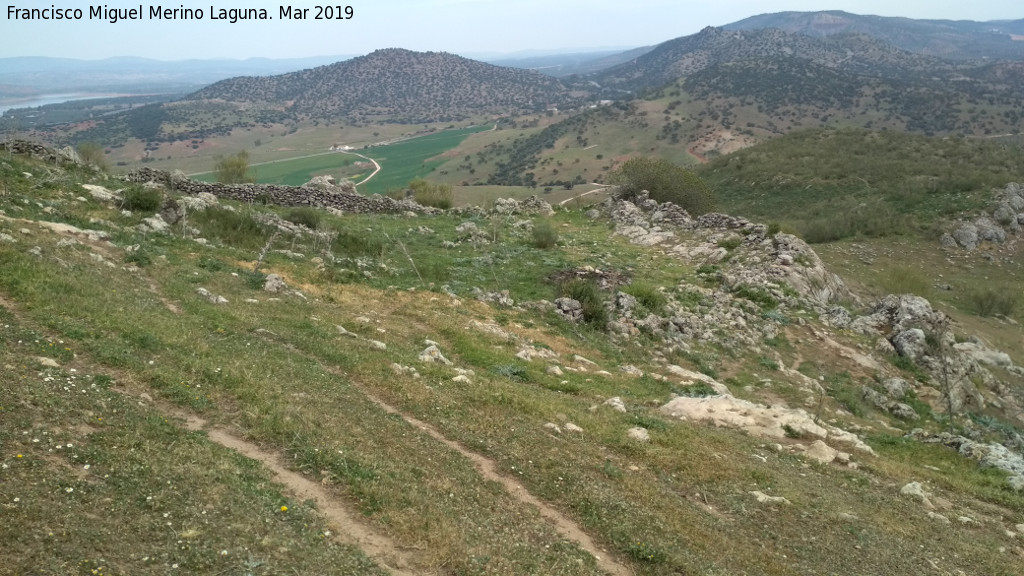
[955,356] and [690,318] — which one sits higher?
[690,318]

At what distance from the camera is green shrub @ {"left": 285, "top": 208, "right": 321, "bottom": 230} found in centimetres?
2587

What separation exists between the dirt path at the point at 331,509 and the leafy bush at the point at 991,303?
3607 cm

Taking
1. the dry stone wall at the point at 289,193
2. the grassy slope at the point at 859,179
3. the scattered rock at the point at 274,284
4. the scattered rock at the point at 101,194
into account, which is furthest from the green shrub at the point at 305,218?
the grassy slope at the point at 859,179

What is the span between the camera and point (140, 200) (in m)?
20.8

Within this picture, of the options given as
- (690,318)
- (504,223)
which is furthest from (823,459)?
(504,223)

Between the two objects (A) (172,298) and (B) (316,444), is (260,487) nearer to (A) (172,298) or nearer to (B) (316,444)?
(B) (316,444)

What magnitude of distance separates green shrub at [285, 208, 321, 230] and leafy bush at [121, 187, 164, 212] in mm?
5789

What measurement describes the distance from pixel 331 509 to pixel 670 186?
39749 millimetres

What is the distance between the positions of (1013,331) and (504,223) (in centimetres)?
2726

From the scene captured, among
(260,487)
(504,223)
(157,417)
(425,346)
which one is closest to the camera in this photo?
(260,487)

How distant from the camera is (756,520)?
9039 mm

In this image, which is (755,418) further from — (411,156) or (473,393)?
(411,156)

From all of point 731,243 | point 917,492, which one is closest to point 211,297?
point 917,492

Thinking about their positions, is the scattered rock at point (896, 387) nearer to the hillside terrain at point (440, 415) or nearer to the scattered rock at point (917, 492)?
the hillside terrain at point (440, 415)
